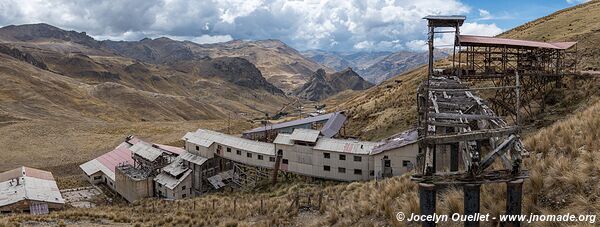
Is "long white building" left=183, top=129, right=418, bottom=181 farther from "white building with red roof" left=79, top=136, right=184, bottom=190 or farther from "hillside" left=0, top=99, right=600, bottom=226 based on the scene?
"white building with red roof" left=79, top=136, right=184, bottom=190

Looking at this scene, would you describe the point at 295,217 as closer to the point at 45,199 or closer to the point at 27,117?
the point at 45,199

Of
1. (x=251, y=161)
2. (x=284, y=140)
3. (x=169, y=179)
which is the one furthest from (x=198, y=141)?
(x=284, y=140)

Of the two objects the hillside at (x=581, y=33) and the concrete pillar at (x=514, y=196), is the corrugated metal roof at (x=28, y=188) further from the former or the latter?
the hillside at (x=581, y=33)

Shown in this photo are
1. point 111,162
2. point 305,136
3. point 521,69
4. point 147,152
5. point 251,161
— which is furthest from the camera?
point 111,162

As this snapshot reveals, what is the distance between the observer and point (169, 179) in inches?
1729

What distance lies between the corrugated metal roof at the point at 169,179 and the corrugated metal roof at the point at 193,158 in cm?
119

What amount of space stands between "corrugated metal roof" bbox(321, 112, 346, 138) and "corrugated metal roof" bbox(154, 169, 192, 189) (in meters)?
14.9

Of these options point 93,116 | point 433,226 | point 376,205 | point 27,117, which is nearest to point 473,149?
point 433,226

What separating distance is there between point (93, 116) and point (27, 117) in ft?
74.8

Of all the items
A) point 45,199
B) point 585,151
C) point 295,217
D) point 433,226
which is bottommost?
point 45,199

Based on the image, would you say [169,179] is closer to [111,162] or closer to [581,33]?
[111,162]

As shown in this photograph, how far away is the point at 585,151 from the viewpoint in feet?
42.7

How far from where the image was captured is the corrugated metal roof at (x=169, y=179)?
1667 inches

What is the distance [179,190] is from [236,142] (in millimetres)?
7393
